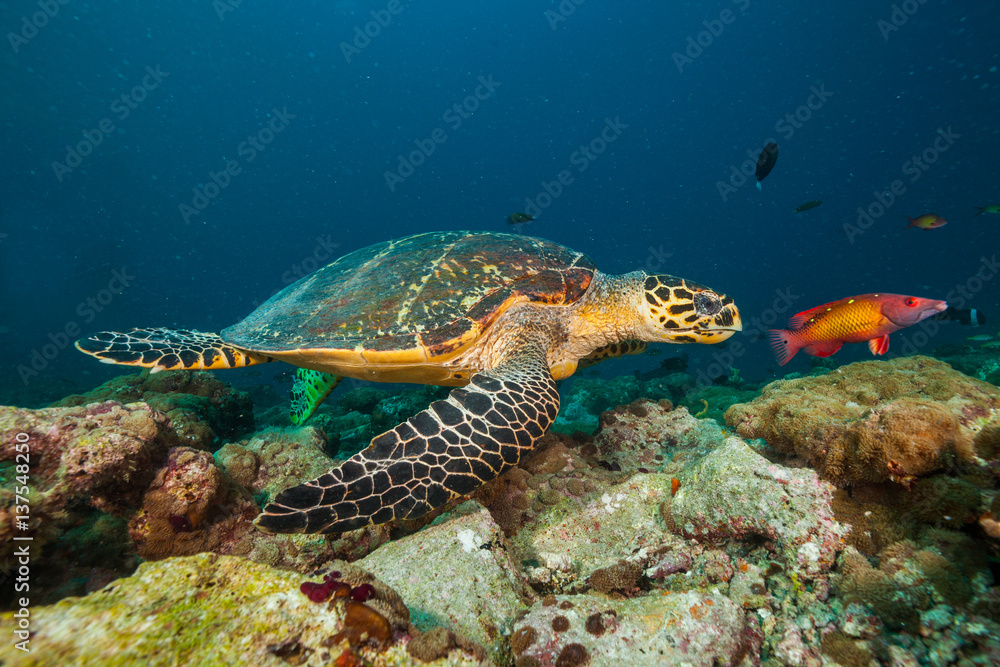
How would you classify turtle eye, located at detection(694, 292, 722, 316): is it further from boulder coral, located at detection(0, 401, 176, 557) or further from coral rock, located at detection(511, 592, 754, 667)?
boulder coral, located at detection(0, 401, 176, 557)

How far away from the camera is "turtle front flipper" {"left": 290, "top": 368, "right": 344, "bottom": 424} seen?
225 inches

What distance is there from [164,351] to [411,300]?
2.65 m

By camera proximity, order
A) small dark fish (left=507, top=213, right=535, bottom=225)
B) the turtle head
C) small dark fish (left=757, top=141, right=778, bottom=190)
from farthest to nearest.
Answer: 1. small dark fish (left=507, top=213, right=535, bottom=225)
2. small dark fish (left=757, top=141, right=778, bottom=190)
3. the turtle head

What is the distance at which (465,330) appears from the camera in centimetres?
354

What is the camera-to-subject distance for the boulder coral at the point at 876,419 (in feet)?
5.37

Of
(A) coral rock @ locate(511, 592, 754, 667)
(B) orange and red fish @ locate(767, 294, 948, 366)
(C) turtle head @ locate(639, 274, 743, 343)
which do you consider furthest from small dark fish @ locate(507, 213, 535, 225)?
(A) coral rock @ locate(511, 592, 754, 667)

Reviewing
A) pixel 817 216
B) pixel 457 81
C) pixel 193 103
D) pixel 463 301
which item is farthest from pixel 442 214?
pixel 463 301

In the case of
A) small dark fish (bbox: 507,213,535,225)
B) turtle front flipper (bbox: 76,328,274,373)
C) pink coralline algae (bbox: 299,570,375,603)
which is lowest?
pink coralline algae (bbox: 299,570,375,603)

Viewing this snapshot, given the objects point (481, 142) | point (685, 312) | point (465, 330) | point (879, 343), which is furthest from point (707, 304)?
point (481, 142)

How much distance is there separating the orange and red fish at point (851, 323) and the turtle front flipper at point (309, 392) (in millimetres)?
5622

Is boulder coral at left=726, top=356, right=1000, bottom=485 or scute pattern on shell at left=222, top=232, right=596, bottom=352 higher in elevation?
scute pattern on shell at left=222, top=232, right=596, bottom=352

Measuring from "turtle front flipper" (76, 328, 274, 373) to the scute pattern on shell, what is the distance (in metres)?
0.21

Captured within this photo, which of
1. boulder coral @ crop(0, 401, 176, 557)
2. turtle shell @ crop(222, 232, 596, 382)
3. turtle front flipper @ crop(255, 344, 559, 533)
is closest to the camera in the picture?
boulder coral @ crop(0, 401, 176, 557)

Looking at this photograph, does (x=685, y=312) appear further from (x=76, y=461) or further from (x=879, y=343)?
(x=76, y=461)
